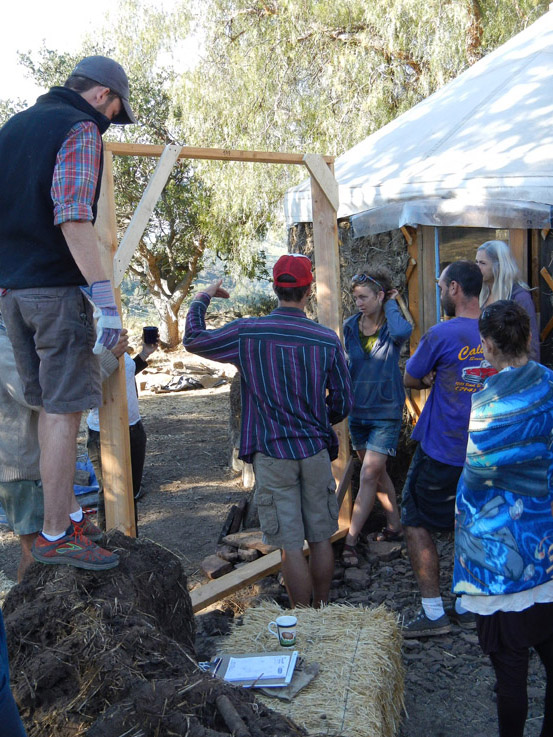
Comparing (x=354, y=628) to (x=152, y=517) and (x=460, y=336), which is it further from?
(x=152, y=517)

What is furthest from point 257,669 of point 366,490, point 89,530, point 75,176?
point 366,490

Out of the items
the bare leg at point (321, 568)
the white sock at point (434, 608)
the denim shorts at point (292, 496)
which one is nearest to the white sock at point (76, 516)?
the denim shorts at point (292, 496)

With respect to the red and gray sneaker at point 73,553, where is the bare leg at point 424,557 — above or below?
below

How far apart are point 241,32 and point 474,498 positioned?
13124 mm

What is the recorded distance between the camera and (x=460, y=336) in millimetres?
3818

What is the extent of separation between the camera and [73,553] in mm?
2900

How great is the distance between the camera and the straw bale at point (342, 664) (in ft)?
8.70

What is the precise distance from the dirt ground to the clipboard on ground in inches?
32.2

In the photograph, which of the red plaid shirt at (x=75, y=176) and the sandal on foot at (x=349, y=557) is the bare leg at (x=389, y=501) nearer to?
the sandal on foot at (x=349, y=557)

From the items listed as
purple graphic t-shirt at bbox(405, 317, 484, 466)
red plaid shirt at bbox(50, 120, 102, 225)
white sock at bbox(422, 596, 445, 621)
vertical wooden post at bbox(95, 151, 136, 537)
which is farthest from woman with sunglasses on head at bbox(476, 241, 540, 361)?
red plaid shirt at bbox(50, 120, 102, 225)

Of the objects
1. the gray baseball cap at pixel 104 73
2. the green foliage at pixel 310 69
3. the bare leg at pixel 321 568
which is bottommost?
the bare leg at pixel 321 568

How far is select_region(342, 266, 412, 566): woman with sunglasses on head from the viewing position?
505 centimetres

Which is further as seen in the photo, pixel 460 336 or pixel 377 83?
pixel 377 83

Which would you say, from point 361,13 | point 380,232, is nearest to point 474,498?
point 380,232
